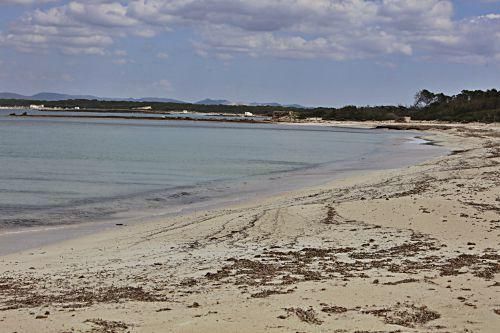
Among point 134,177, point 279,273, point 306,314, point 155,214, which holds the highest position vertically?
point 306,314

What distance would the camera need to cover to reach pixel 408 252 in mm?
10852

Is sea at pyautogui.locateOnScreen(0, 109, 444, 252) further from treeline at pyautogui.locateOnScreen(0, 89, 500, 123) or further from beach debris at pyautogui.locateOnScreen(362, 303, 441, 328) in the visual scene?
treeline at pyautogui.locateOnScreen(0, 89, 500, 123)

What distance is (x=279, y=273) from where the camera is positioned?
9.43 m

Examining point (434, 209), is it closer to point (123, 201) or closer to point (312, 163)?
point (123, 201)

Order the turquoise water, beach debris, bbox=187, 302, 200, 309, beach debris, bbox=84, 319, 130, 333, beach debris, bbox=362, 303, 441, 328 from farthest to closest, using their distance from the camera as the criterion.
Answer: the turquoise water
beach debris, bbox=187, 302, 200, 309
beach debris, bbox=362, 303, 441, 328
beach debris, bbox=84, 319, 130, 333

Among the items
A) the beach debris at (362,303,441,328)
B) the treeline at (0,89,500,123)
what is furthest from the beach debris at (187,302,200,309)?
the treeline at (0,89,500,123)

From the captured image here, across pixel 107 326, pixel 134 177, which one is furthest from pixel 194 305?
pixel 134 177

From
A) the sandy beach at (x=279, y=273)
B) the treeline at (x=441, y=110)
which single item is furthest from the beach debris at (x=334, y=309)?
the treeline at (x=441, y=110)

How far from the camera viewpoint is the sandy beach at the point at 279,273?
709 centimetres

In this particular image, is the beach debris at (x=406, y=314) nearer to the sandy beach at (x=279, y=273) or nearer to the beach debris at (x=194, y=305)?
the sandy beach at (x=279, y=273)

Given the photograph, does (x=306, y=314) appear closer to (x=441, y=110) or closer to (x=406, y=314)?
(x=406, y=314)

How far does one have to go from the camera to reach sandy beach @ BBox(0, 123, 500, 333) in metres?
7.09

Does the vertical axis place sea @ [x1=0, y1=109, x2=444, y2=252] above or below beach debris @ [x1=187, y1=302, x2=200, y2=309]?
below

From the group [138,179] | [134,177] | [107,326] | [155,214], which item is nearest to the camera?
[107,326]
